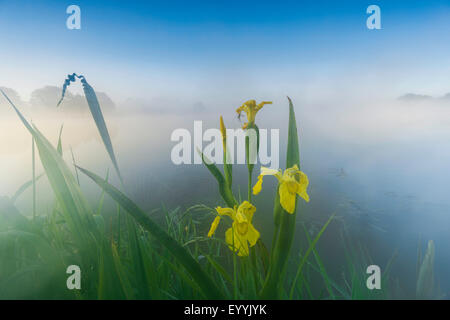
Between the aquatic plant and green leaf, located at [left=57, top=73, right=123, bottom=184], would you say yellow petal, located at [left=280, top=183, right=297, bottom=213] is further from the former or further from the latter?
green leaf, located at [left=57, top=73, right=123, bottom=184]

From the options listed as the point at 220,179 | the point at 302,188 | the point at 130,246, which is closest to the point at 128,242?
the point at 130,246

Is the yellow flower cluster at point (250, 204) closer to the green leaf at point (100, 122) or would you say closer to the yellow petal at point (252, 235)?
the yellow petal at point (252, 235)

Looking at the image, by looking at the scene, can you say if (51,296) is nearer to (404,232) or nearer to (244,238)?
(244,238)

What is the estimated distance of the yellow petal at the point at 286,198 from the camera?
354 mm

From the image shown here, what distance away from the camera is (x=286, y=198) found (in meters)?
0.36

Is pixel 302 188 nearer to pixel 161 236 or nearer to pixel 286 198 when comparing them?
pixel 286 198

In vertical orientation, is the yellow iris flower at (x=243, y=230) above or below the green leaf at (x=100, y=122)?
below

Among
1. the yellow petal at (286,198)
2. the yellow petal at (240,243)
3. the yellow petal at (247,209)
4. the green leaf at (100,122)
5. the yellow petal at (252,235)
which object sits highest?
the green leaf at (100,122)

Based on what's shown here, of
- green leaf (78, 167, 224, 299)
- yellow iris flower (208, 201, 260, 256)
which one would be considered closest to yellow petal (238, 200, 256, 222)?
yellow iris flower (208, 201, 260, 256)

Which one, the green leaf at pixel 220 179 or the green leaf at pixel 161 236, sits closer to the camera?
the green leaf at pixel 161 236

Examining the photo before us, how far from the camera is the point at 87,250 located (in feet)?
1.39

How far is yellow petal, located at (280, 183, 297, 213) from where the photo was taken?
354 millimetres

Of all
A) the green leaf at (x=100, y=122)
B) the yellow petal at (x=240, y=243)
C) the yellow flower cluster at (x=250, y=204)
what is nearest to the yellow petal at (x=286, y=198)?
the yellow flower cluster at (x=250, y=204)
